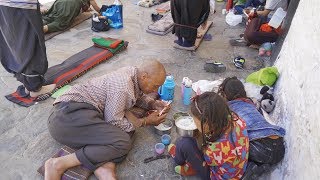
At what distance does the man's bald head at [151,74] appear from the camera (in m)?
2.66

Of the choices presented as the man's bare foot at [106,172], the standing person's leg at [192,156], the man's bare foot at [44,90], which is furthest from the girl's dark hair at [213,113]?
the man's bare foot at [44,90]

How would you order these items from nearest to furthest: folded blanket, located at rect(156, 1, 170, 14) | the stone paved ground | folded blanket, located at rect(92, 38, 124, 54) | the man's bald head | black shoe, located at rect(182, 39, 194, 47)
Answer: the man's bald head → the stone paved ground → folded blanket, located at rect(92, 38, 124, 54) → black shoe, located at rect(182, 39, 194, 47) → folded blanket, located at rect(156, 1, 170, 14)

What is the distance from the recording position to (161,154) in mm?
2914

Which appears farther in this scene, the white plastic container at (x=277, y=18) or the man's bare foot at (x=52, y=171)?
the white plastic container at (x=277, y=18)

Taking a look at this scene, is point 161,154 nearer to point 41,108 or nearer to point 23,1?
point 41,108

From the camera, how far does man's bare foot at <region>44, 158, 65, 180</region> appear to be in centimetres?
249

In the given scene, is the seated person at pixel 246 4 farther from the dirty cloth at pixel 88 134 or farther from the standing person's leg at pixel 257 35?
the dirty cloth at pixel 88 134

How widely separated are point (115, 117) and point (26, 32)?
139 cm

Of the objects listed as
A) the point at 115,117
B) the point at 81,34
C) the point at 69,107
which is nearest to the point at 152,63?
the point at 115,117

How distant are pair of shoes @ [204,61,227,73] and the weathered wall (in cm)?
93

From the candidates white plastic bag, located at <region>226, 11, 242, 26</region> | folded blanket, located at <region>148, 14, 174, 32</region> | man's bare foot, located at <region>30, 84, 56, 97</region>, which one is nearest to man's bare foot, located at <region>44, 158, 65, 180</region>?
man's bare foot, located at <region>30, 84, 56, 97</region>

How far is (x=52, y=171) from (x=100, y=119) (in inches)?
22.8

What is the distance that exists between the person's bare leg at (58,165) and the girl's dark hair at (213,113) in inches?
45.9

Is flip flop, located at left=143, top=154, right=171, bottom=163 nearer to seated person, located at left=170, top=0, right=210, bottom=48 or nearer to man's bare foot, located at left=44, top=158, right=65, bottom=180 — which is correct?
man's bare foot, located at left=44, top=158, right=65, bottom=180
